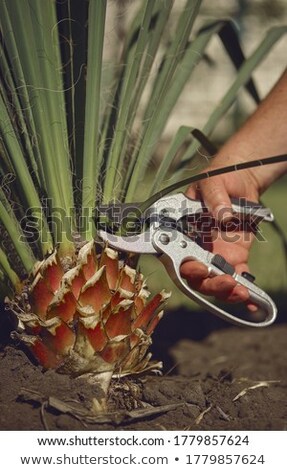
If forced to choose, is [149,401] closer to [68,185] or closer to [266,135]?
[68,185]

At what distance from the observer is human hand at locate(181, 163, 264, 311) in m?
1.34

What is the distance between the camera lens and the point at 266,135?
154cm

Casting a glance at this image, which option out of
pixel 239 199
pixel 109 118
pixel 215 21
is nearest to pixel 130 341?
pixel 239 199

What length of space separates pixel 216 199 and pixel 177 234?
99 millimetres

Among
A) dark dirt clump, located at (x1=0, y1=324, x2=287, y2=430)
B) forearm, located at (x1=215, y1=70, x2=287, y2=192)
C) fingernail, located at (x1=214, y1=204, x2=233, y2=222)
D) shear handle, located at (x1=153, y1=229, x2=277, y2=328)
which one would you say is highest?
forearm, located at (x1=215, y1=70, x2=287, y2=192)

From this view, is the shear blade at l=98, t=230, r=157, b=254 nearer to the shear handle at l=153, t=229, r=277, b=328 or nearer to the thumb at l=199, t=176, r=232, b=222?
the shear handle at l=153, t=229, r=277, b=328

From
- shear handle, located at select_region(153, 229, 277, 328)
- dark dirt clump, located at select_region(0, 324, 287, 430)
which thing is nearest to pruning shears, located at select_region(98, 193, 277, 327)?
shear handle, located at select_region(153, 229, 277, 328)

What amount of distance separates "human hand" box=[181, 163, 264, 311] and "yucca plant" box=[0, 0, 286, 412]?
100 mm

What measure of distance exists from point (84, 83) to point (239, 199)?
1.17 feet

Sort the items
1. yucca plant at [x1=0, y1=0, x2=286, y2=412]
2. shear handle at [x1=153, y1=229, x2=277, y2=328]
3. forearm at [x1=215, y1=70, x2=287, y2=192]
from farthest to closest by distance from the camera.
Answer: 1. forearm at [x1=215, y1=70, x2=287, y2=192]
2. shear handle at [x1=153, y1=229, x2=277, y2=328]
3. yucca plant at [x1=0, y1=0, x2=286, y2=412]

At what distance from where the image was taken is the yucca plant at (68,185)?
1.16 m

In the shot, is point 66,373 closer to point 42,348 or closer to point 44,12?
point 42,348

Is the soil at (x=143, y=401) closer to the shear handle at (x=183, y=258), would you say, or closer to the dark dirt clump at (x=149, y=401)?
the dark dirt clump at (x=149, y=401)

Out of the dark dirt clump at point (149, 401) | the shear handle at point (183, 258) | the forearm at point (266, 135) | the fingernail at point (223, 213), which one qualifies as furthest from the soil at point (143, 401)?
the forearm at point (266, 135)
